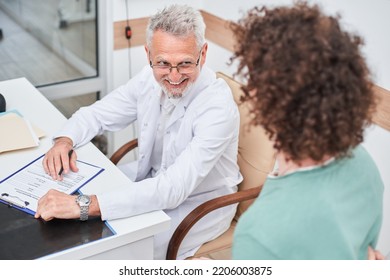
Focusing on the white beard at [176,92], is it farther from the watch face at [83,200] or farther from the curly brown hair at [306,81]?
the curly brown hair at [306,81]

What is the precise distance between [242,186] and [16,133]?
0.93 m

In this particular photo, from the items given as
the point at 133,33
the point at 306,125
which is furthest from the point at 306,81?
the point at 133,33

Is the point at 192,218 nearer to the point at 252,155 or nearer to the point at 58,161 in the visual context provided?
the point at 252,155

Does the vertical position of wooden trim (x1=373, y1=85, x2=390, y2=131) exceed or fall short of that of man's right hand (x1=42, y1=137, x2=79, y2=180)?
it exceeds it

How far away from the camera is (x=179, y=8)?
185cm

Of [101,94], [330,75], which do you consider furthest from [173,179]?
[101,94]

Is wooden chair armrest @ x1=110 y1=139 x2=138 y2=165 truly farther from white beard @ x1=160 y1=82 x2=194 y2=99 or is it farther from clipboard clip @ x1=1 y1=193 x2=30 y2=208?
clipboard clip @ x1=1 y1=193 x2=30 y2=208

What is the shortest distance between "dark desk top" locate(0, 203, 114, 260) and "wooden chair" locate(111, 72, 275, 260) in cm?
35

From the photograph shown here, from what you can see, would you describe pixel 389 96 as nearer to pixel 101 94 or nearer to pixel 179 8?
pixel 179 8

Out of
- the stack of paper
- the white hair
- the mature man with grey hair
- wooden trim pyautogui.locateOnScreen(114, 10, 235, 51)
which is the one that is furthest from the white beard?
wooden trim pyautogui.locateOnScreen(114, 10, 235, 51)

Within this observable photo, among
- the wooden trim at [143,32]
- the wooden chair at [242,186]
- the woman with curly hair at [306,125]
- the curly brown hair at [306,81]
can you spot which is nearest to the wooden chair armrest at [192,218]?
the wooden chair at [242,186]

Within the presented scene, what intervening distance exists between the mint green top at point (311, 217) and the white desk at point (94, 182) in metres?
0.49

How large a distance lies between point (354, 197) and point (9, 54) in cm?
227

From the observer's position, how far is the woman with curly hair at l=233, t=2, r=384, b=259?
967mm
